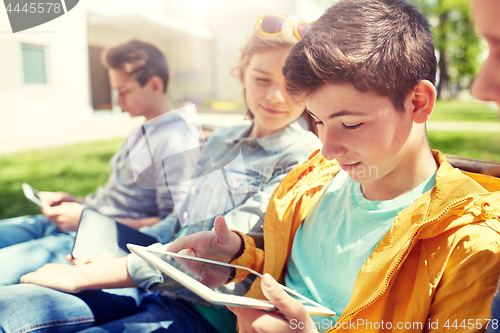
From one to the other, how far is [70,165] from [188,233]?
512 cm

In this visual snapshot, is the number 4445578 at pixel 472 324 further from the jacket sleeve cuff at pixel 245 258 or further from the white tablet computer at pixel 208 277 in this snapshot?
the jacket sleeve cuff at pixel 245 258

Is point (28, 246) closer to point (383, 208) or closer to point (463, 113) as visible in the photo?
point (383, 208)

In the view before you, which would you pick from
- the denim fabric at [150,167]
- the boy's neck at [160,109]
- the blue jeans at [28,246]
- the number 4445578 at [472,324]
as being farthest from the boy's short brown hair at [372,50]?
the boy's neck at [160,109]

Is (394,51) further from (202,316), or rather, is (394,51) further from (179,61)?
(179,61)

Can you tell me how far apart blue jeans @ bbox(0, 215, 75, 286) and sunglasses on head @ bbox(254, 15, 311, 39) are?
1.39 metres

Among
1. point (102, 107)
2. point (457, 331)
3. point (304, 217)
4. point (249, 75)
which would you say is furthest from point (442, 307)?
point (102, 107)

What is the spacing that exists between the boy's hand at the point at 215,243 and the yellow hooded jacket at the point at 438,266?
17.3 inches

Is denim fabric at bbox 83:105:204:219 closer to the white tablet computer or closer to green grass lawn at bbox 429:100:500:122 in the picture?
the white tablet computer

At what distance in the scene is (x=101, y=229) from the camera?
1598mm

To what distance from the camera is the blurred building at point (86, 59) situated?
873 centimetres

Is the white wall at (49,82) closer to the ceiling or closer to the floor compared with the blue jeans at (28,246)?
closer to the ceiling

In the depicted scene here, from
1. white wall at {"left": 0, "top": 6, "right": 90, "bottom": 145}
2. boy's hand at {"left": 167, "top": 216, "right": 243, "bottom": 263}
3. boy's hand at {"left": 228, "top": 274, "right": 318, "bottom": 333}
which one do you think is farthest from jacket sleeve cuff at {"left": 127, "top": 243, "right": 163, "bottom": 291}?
white wall at {"left": 0, "top": 6, "right": 90, "bottom": 145}

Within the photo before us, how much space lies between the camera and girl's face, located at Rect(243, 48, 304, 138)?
5.24 feet

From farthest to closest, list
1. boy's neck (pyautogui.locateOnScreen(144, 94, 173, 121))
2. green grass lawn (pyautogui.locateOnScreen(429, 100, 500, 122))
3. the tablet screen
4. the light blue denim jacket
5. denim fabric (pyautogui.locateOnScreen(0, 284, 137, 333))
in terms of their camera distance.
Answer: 1. green grass lawn (pyautogui.locateOnScreen(429, 100, 500, 122))
2. boy's neck (pyautogui.locateOnScreen(144, 94, 173, 121))
3. the light blue denim jacket
4. denim fabric (pyautogui.locateOnScreen(0, 284, 137, 333))
5. the tablet screen
